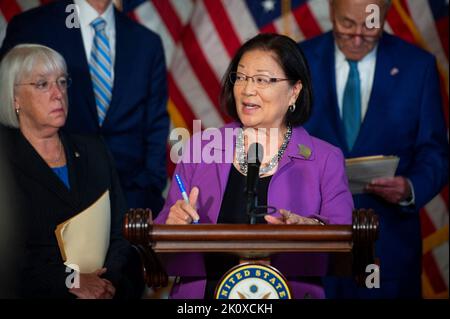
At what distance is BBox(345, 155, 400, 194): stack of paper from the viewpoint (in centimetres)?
540

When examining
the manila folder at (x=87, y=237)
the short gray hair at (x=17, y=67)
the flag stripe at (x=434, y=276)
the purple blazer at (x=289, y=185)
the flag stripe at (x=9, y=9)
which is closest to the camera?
the purple blazer at (x=289, y=185)

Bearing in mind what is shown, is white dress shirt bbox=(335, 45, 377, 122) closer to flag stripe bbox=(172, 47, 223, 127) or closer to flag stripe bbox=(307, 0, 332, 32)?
flag stripe bbox=(307, 0, 332, 32)

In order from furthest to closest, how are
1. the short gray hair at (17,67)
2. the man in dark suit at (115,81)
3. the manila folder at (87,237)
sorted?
the man in dark suit at (115,81)
the short gray hair at (17,67)
the manila folder at (87,237)

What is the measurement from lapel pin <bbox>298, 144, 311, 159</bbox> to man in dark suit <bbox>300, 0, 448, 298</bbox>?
1.19 m

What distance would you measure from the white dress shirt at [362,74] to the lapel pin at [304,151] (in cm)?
126

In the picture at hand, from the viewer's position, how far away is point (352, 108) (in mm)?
5719

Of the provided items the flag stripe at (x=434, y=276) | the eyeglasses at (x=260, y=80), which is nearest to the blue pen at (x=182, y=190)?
the eyeglasses at (x=260, y=80)

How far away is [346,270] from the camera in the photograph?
160 inches

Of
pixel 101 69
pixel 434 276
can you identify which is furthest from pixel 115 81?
pixel 434 276

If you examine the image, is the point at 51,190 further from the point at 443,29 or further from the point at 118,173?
the point at 443,29

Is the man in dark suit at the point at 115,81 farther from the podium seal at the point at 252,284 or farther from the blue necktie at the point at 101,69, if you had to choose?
the podium seal at the point at 252,284

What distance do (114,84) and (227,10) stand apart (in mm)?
1089

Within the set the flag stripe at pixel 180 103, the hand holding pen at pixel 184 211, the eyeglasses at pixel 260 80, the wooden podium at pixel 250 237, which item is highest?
the eyeglasses at pixel 260 80

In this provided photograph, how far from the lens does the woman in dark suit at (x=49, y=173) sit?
504 centimetres
